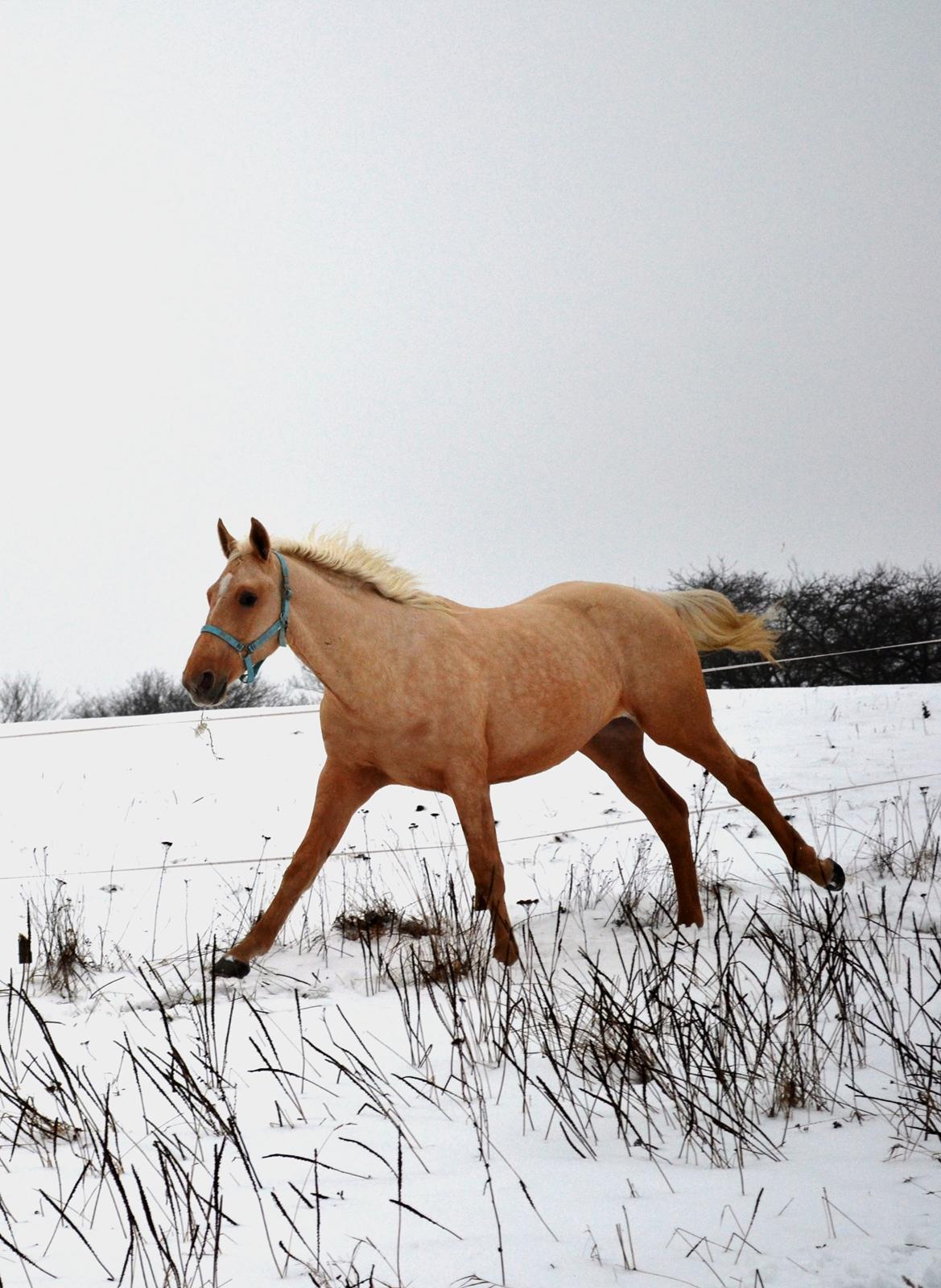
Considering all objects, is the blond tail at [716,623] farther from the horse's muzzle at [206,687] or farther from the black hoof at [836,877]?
the horse's muzzle at [206,687]

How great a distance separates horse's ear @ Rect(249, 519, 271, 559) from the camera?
13.5ft

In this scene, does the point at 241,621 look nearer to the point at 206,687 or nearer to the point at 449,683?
the point at 206,687

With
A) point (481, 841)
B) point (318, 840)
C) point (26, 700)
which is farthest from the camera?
point (26, 700)

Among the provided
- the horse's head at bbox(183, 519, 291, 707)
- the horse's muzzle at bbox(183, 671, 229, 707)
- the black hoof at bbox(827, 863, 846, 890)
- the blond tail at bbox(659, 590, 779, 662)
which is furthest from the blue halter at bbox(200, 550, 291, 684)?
the black hoof at bbox(827, 863, 846, 890)

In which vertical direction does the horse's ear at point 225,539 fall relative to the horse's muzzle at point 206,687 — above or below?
above

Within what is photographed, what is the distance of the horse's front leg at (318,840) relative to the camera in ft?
14.6

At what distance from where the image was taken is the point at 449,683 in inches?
174

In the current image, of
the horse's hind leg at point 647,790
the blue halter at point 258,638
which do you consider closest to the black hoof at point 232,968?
the blue halter at point 258,638

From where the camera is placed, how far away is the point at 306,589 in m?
4.41

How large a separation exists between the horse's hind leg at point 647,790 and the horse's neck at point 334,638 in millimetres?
1641

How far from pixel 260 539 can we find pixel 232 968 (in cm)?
178

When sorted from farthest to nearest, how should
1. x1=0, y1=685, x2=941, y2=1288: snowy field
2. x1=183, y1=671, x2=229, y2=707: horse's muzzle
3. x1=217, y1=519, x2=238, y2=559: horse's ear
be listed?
x1=217, y1=519, x2=238, y2=559: horse's ear, x1=183, y1=671, x2=229, y2=707: horse's muzzle, x1=0, y1=685, x2=941, y2=1288: snowy field

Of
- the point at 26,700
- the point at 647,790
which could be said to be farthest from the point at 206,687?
the point at 26,700

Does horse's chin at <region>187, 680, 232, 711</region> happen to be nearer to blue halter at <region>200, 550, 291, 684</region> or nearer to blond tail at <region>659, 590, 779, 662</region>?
blue halter at <region>200, 550, 291, 684</region>
